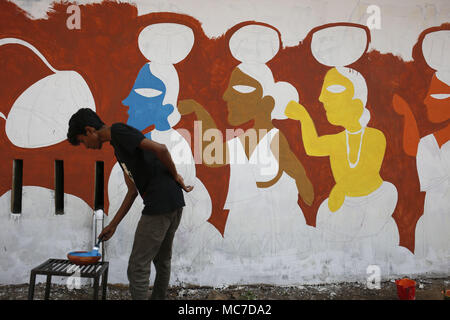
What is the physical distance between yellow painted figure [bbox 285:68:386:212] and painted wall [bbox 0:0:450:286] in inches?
0.5

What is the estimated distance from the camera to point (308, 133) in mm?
3541

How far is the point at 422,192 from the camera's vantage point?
3.72m

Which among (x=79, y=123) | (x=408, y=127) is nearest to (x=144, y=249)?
(x=79, y=123)

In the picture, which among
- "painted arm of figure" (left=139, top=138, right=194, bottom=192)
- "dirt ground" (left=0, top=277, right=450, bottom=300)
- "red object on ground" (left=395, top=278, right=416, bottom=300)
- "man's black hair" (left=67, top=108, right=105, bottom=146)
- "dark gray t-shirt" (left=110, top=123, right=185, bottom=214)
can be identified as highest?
"man's black hair" (left=67, top=108, right=105, bottom=146)

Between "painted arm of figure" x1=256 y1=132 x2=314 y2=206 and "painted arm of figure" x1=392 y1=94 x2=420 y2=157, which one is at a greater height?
"painted arm of figure" x1=392 y1=94 x2=420 y2=157

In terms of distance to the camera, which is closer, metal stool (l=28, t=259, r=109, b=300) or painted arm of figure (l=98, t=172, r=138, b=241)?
metal stool (l=28, t=259, r=109, b=300)

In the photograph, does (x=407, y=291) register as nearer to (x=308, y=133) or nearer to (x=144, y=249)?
(x=308, y=133)

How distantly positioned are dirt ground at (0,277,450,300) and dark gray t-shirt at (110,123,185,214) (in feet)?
4.26

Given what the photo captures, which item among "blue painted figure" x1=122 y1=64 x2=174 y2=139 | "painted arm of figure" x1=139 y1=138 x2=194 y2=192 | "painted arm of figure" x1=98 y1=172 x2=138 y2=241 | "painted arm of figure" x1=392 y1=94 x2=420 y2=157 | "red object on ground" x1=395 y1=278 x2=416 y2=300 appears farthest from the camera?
"painted arm of figure" x1=392 y1=94 x2=420 y2=157

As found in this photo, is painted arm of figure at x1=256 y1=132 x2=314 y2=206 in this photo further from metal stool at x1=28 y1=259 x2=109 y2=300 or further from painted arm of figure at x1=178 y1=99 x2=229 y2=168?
metal stool at x1=28 y1=259 x2=109 y2=300

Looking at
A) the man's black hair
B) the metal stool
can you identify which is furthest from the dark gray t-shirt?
the metal stool

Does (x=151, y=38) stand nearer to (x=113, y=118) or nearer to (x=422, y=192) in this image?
(x=113, y=118)

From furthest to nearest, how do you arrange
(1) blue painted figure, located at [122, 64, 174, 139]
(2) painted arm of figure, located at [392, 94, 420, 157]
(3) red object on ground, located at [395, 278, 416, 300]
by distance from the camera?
(2) painted arm of figure, located at [392, 94, 420, 157], (1) blue painted figure, located at [122, 64, 174, 139], (3) red object on ground, located at [395, 278, 416, 300]

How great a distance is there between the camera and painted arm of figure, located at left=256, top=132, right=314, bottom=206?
3479 millimetres
